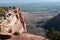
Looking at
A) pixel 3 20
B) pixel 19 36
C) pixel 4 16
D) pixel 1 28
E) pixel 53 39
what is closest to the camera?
pixel 19 36

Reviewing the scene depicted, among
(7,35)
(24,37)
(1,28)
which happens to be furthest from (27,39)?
(1,28)

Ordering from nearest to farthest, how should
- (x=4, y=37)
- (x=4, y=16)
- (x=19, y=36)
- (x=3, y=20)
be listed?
(x=4, y=37), (x=19, y=36), (x=3, y=20), (x=4, y=16)

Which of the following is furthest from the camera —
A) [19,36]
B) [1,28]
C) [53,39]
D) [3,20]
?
[53,39]

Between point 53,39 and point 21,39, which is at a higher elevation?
point 21,39

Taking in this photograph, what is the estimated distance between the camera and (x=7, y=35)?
25.3 meters

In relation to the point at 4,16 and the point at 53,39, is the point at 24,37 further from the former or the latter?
the point at 53,39

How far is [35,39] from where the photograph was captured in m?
26.5

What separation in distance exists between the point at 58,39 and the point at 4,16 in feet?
64.7

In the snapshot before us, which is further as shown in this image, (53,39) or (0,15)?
(53,39)

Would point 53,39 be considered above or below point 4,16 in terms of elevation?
below

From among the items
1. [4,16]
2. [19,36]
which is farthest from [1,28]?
[4,16]

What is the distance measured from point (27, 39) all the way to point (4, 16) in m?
15.0

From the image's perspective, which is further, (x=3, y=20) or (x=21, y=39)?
(x=3, y=20)

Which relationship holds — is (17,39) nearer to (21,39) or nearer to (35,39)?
(21,39)
